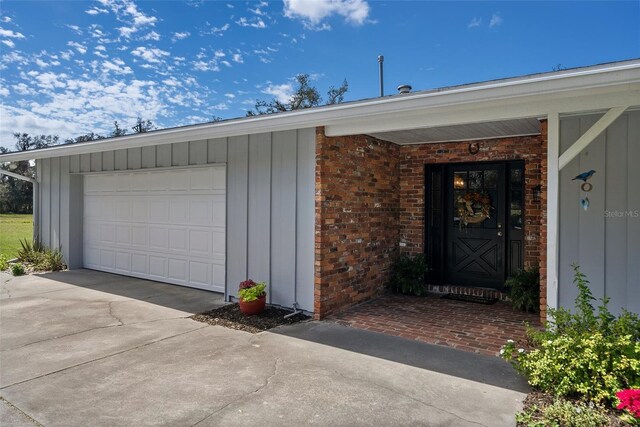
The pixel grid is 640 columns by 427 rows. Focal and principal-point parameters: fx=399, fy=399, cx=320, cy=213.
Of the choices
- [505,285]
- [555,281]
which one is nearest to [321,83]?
[505,285]

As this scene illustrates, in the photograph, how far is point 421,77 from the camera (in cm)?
1419

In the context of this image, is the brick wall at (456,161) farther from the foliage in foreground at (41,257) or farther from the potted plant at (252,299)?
the foliage in foreground at (41,257)

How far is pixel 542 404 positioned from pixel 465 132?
358cm

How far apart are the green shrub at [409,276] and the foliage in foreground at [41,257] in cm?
699

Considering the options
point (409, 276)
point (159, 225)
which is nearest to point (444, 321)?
point (409, 276)

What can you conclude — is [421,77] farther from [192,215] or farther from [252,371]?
[252,371]

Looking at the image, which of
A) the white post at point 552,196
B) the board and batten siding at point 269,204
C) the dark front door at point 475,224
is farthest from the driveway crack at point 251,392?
the dark front door at point 475,224

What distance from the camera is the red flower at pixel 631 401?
2437 millimetres

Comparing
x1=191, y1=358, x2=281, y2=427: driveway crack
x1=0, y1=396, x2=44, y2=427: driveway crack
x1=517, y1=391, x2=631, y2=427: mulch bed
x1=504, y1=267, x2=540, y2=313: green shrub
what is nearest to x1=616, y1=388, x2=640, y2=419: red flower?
x1=517, y1=391, x2=631, y2=427: mulch bed

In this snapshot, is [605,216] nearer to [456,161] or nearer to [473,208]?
[473,208]

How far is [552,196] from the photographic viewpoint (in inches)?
142

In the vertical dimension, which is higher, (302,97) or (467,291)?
(302,97)

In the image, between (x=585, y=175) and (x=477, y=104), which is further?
(x=585, y=175)

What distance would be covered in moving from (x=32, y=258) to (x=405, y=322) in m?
8.37
